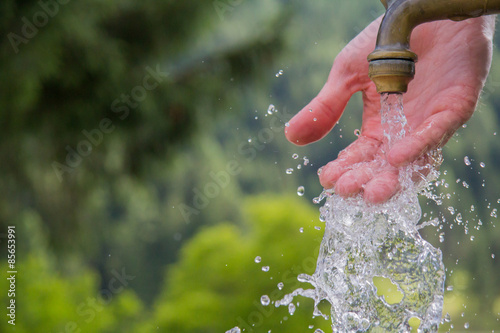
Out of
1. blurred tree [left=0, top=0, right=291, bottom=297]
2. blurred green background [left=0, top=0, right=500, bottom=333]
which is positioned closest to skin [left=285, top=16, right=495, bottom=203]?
blurred green background [left=0, top=0, right=500, bottom=333]

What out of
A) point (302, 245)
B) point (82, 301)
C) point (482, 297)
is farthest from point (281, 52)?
point (482, 297)

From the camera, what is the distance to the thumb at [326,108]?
2.46 feet

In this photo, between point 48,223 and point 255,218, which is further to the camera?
point 255,218

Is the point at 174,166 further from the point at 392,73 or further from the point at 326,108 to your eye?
the point at 392,73

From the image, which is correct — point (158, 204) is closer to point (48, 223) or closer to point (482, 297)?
point (48, 223)

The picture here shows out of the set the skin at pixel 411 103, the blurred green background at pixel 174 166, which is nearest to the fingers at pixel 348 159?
the skin at pixel 411 103

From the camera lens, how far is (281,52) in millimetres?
3057

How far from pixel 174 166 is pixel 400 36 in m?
2.58

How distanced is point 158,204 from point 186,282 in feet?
2.08

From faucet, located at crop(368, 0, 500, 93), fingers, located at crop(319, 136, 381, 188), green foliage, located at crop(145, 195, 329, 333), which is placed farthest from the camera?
green foliage, located at crop(145, 195, 329, 333)

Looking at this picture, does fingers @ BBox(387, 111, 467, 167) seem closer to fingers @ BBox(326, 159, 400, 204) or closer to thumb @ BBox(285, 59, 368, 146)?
fingers @ BBox(326, 159, 400, 204)

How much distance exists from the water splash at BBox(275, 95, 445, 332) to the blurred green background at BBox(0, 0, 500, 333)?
0.58 meters

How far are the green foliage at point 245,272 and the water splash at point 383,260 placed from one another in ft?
8.85

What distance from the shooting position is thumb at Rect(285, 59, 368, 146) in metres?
0.75
